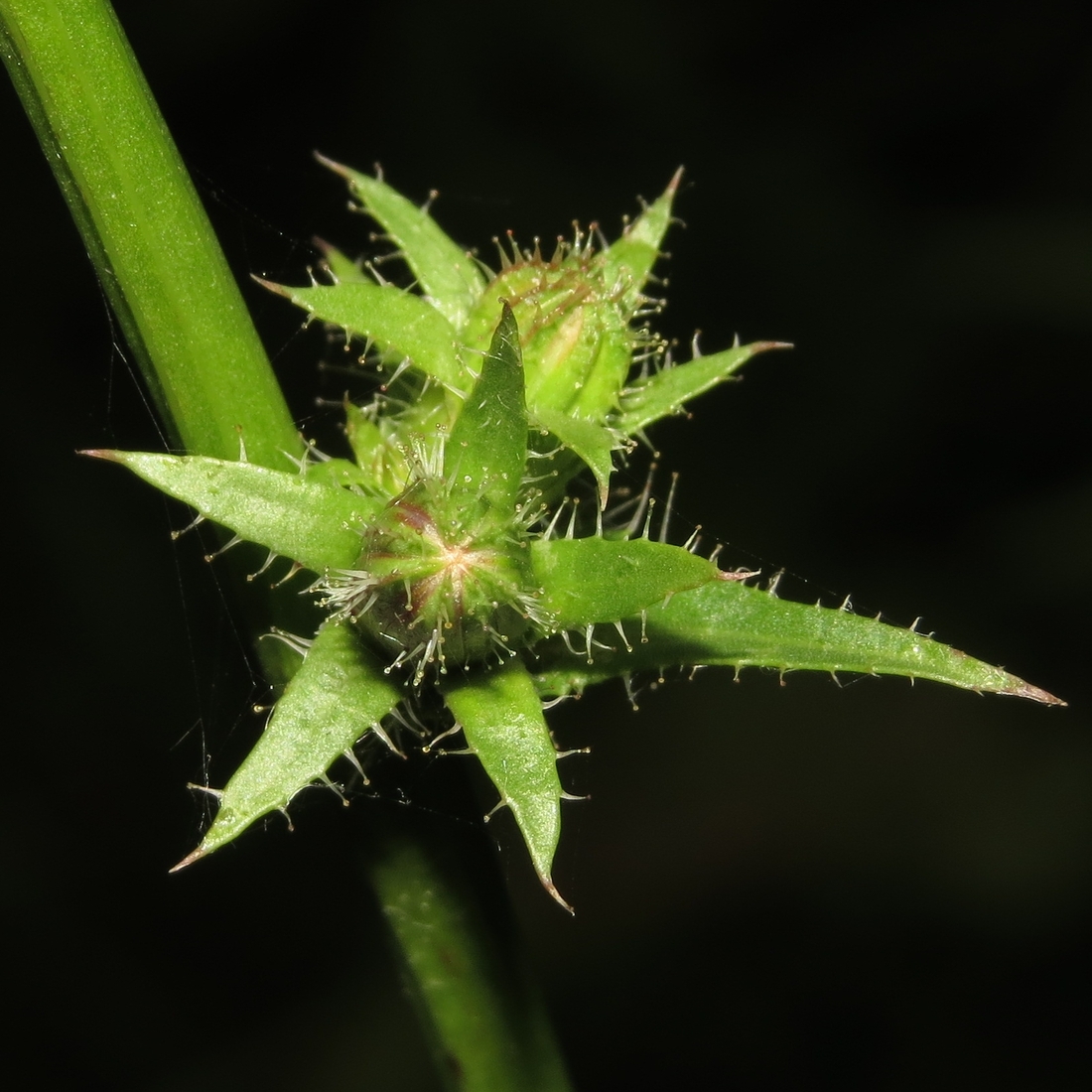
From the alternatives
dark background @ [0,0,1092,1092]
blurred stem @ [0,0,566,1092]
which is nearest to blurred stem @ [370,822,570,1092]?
blurred stem @ [0,0,566,1092]

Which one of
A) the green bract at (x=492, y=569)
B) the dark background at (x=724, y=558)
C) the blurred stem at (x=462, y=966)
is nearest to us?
the green bract at (x=492, y=569)

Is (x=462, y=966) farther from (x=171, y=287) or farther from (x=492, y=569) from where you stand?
(x=171, y=287)

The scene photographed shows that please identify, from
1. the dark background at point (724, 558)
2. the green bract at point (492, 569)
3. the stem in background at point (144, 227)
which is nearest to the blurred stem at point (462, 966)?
the green bract at point (492, 569)

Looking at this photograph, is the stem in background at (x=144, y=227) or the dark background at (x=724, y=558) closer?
the stem in background at (x=144, y=227)

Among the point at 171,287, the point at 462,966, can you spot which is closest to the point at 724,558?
the point at 462,966

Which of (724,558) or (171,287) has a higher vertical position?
(724,558)

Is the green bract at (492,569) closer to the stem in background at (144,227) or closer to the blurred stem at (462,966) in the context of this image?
the stem in background at (144,227)
